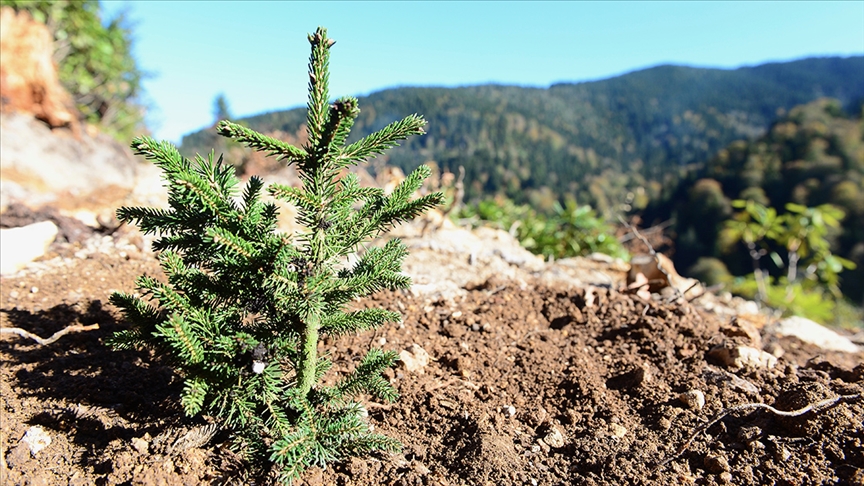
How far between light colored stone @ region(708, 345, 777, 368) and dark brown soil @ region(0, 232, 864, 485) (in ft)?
0.18

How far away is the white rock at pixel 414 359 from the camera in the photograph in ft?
7.59

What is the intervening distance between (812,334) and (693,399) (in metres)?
2.25

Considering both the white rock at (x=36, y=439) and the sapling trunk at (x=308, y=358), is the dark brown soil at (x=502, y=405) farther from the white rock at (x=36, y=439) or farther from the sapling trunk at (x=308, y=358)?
the sapling trunk at (x=308, y=358)

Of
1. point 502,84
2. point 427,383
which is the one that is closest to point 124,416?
point 427,383

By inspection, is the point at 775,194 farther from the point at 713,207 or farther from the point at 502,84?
the point at 502,84

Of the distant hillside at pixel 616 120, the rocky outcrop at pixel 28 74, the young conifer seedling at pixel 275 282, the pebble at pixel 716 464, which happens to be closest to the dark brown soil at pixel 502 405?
the pebble at pixel 716 464

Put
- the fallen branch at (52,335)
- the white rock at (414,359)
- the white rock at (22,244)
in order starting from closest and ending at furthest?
the fallen branch at (52,335)
the white rock at (414,359)
the white rock at (22,244)

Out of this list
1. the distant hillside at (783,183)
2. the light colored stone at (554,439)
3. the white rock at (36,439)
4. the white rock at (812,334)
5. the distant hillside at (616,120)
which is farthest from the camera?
the distant hillside at (616,120)

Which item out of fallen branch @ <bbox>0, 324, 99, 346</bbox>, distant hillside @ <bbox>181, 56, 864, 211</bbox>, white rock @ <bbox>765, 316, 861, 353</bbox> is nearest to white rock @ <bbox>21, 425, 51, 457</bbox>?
fallen branch @ <bbox>0, 324, 99, 346</bbox>

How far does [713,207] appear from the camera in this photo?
1697 inches

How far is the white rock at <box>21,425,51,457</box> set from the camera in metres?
1.73

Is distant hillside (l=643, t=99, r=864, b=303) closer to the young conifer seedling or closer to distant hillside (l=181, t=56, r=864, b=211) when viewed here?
distant hillside (l=181, t=56, r=864, b=211)

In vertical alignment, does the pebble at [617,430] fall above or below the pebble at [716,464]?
below

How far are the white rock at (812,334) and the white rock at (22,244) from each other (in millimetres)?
4863
